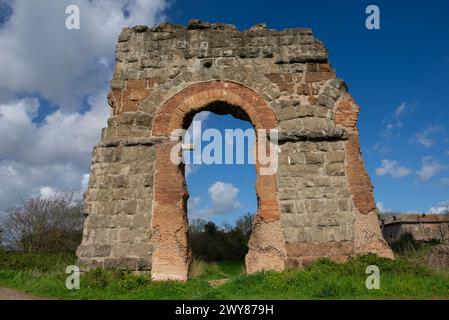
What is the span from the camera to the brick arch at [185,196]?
24.0ft

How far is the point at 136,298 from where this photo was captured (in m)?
6.02

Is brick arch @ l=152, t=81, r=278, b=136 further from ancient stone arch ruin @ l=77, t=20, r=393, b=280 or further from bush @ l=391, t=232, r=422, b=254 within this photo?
bush @ l=391, t=232, r=422, b=254

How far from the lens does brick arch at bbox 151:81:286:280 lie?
7.33m

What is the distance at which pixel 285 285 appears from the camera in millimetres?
6227

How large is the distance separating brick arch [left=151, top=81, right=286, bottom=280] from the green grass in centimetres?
53

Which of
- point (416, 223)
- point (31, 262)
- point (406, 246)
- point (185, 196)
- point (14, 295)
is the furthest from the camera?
point (416, 223)

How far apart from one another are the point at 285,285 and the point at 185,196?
287 cm

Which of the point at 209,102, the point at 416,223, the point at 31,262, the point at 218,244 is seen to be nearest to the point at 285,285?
the point at 209,102

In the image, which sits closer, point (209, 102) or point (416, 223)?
point (209, 102)

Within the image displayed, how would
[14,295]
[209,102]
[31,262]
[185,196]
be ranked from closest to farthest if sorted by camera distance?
1. [14,295]
2. [185,196]
3. [209,102]
4. [31,262]

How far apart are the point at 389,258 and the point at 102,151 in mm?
6512

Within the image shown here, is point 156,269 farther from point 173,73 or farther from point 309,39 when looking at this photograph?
point 309,39

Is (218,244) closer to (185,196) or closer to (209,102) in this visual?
(185,196)

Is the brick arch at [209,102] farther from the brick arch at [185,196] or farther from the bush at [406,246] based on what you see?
the bush at [406,246]
